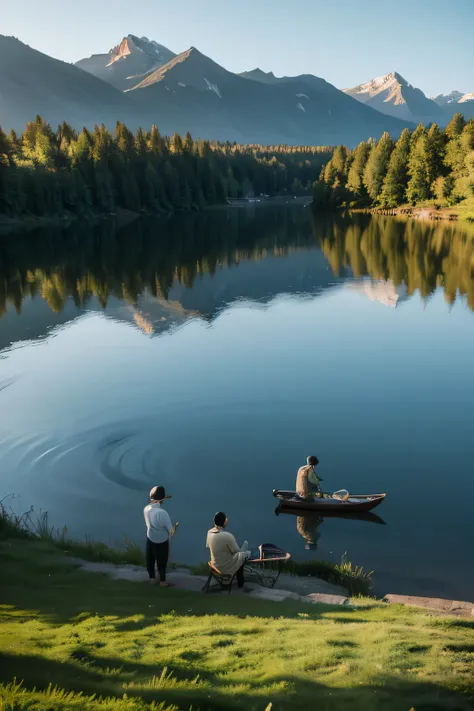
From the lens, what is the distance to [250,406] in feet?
98.5

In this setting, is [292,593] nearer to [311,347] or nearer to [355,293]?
[311,347]

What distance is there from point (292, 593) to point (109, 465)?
11315 mm

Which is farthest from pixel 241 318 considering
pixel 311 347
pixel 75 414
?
pixel 75 414

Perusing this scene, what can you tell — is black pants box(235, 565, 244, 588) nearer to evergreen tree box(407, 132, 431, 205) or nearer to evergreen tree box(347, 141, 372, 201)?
evergreen tree box(407, 132, 431, 205)

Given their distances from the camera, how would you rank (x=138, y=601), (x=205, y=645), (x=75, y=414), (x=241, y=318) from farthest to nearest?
1. (x=241, y=318)
2. (x=75, y=414)
3. (x=138, y=601)
4. (x=205, y=645)

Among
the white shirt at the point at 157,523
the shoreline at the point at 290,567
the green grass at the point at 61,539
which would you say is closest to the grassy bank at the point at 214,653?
the white shirt at the point at 157,523

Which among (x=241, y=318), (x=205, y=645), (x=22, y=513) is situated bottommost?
(x=22, y=513)

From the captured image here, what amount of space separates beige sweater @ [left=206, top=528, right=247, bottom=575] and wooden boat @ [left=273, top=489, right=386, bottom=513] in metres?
6.29

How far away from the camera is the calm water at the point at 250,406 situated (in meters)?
20.1

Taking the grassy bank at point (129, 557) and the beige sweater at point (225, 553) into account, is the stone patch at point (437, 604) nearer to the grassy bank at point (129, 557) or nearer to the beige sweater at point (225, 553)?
the grassy bank at point (129, 557)

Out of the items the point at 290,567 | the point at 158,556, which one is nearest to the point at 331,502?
→ the point at 290,567

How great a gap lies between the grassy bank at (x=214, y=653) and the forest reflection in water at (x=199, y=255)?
142ft

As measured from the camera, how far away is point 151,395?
31.7 m

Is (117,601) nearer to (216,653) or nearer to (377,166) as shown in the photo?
(216,653)
